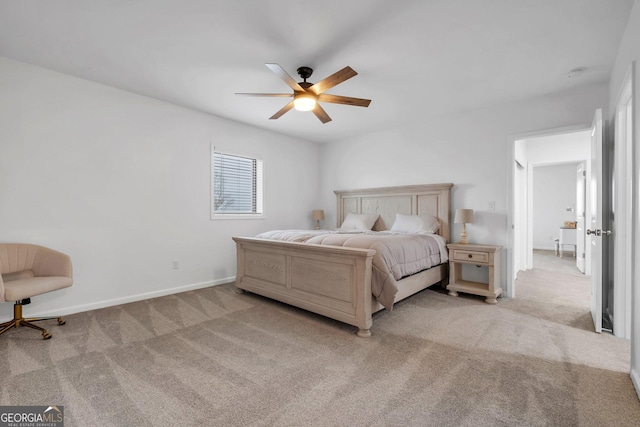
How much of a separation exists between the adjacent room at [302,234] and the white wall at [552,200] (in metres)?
3.58

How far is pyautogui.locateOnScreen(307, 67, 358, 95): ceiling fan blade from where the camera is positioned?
2.29 metres

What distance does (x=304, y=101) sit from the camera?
2.80 metres

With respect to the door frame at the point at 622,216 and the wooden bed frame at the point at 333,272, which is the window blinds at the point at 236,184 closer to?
the wooden bed frame at the point at 333,272

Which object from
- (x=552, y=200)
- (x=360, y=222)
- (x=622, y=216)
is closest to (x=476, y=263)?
(x=622, y=216)

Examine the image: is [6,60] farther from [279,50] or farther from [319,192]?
[319,192]

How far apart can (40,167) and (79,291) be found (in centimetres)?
137

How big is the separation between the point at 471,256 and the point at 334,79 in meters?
2.78

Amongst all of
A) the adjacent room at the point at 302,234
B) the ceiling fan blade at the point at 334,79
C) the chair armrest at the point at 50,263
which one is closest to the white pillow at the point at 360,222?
the adjacent room at the point at 302,234

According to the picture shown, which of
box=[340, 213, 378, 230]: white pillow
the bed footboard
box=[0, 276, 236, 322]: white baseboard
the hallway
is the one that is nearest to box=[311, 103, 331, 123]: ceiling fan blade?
the bed footboard

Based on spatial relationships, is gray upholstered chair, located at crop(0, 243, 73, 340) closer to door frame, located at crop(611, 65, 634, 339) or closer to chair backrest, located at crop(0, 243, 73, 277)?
chair backrest, located at crop(0, 243, 73, 277)

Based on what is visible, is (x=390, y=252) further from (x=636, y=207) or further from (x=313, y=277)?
(x=636, y=207)

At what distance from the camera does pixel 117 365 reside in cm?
203

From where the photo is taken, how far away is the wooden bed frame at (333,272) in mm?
2555

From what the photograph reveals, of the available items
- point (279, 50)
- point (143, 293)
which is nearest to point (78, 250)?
point (143, 293)
